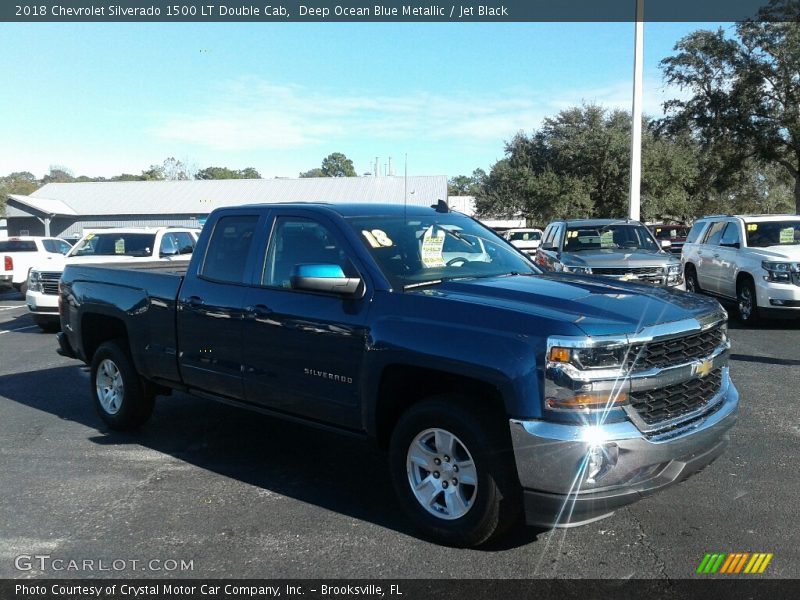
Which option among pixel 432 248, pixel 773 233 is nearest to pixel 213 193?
pixel 773 233

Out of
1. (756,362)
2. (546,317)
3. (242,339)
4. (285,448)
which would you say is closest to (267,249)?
Result: (242,339)

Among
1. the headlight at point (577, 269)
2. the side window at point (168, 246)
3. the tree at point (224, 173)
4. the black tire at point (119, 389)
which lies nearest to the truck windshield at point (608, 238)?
the headlight at point (577, 269)

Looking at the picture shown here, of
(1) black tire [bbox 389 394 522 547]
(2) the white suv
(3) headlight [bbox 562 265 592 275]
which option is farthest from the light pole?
(1) black tire [bbox 389 394 522 547]

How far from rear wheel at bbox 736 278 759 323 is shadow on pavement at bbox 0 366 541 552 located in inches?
325

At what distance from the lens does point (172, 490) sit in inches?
200

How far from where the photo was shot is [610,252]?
1175 centimetres

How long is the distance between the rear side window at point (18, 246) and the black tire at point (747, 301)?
1742 cm

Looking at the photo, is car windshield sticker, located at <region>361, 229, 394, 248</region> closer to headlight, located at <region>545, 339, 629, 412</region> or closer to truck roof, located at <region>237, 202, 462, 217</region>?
truck roof, located at <region>237, 202, 462, 217</region>

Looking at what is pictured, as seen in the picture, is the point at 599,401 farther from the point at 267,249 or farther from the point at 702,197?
the point at 702,197

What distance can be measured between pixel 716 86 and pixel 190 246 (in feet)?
79.1

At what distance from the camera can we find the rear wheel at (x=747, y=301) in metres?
11.8

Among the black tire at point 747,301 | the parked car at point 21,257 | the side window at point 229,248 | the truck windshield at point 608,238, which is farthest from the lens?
the parked car at point 21,257

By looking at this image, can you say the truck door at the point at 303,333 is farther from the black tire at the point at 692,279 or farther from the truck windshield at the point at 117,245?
the black tire at the point at 692,279

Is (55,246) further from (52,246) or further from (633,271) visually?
(633,271)
